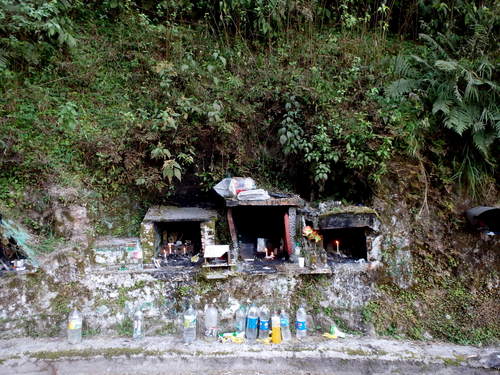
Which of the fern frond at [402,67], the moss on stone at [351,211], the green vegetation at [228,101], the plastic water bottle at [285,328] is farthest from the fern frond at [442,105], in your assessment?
the plastic water bottle at [285,328]

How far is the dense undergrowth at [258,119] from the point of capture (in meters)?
4.09

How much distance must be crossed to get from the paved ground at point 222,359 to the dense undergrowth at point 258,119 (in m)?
0.50

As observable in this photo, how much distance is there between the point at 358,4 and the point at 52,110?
662cm

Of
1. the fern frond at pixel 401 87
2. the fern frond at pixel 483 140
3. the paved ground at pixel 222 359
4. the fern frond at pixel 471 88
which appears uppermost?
the fern frond at pixel 401 87

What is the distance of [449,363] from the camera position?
339 centimetres

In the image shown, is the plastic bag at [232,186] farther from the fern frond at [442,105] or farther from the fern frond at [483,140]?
the fern frond at [483,140]

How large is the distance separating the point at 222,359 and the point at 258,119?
3.66 m

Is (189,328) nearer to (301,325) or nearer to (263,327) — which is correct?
(263,327)

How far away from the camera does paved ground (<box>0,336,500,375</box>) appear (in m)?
3.28

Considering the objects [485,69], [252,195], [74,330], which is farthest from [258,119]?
[74,330]

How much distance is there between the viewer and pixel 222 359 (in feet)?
11.0

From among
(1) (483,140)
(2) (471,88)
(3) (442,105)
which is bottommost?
(1) (483,140)

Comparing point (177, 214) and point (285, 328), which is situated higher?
point (177, 214)

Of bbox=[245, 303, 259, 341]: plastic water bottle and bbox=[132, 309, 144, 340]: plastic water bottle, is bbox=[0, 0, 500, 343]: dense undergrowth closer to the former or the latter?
bbox=[132, 309, 144, 340]: plastic water bottle
